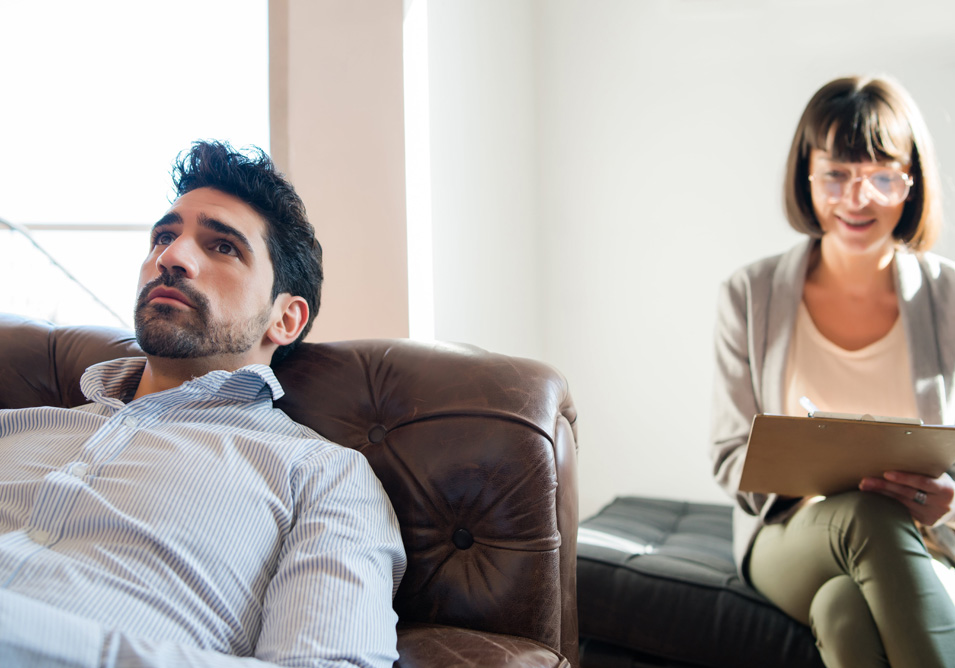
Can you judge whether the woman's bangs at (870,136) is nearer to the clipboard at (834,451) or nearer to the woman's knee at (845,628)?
the clipboard at (834,451)

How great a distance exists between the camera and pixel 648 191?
8.33ft

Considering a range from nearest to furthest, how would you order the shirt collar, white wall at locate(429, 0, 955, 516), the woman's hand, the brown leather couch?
the brown leather couch < the shirt collar < the woman's hand < white wall at locate(429, 0, 955, 516)

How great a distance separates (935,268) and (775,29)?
116cm

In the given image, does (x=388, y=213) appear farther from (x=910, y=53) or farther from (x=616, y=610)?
(x=910, y=53)

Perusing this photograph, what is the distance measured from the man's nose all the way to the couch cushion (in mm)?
1139

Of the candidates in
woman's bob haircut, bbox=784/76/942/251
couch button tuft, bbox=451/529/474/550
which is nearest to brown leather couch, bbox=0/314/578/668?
couch button tuft, bbox=451/529/474/550

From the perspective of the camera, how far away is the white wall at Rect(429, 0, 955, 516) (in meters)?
2.16

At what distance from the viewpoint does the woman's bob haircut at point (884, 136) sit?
1.61 meters

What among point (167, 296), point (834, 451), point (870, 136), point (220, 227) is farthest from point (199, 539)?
point (870, 136)

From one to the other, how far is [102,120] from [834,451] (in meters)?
3.16

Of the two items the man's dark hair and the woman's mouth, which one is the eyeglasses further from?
the man's dark hair

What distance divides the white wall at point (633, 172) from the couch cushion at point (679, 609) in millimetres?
796

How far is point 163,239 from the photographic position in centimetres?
112

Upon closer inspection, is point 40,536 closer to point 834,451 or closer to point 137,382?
point 137,382
